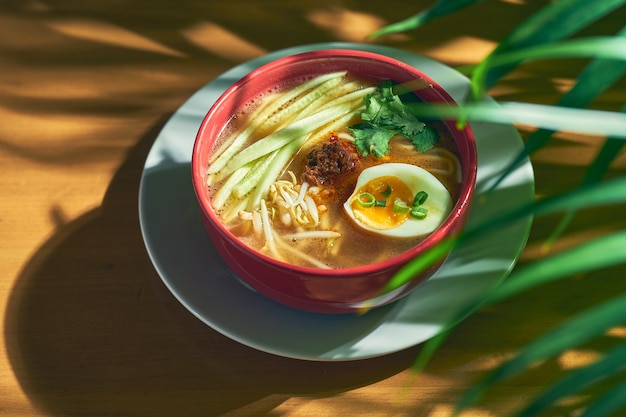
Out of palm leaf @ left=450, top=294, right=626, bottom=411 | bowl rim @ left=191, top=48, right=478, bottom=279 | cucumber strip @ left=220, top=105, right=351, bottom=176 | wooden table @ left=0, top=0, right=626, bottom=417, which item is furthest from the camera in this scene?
cucumber strip @ left=220, top=105, right=351, bottom=176

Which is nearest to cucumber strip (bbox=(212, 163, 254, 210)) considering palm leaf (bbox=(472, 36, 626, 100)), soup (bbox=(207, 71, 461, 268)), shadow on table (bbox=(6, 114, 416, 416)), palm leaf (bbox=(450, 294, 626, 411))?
soup (bbox=(207, 71, 461, 268))

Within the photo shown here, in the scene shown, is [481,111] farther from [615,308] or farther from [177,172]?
[177,172]

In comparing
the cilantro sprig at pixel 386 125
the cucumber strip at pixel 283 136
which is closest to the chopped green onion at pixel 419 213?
the cilantro sprig at pixel 386 125

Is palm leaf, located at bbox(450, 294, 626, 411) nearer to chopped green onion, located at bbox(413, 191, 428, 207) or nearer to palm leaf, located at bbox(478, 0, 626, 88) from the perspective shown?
palm leaf, located at bbox(478, 0, 626, 88)

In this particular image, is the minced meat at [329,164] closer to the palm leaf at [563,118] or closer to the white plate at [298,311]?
the white plate at [298,311]

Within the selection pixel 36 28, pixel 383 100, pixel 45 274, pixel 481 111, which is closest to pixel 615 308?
pixel 481 111

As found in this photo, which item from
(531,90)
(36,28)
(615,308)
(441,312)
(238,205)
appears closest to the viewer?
(615,308)

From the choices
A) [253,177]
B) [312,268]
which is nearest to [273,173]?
[253,177]
